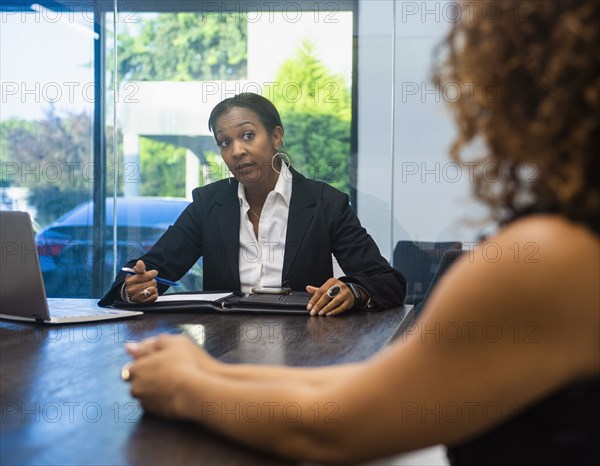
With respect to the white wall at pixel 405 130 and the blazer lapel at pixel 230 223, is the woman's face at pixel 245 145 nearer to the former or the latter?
the blazer lapel at pixel 230 223

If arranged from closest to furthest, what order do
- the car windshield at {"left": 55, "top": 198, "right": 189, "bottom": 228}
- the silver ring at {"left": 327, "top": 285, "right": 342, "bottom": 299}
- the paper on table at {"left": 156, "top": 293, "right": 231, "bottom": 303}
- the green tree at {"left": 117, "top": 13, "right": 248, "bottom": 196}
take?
1. the silver ring at {"left": 327, "top": 285, "right": 342, "bottom": 299}
2. the paper on table at {"left": 156, "top": 293, "right": 231, "bottom": 303}
3. the green tree at {"left": 117, "top": 13, "right": 248, "bottom": 196}
4. the car windshield at {"left": 55, "top": 198, "right": 189, "bottom": 228}

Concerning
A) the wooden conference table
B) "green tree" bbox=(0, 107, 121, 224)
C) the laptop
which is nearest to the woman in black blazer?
the wooden conference table

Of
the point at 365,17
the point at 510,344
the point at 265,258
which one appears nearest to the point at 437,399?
the point at 510,344

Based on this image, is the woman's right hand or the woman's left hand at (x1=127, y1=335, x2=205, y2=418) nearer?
the woman's left hand at (x1=127, y1=335, x2=205, y2=418)

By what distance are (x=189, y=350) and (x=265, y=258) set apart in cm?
191

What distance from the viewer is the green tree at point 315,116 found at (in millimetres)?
5102

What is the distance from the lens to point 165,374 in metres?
1.07

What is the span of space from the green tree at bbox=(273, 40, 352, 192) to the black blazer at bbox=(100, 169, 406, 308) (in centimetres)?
199

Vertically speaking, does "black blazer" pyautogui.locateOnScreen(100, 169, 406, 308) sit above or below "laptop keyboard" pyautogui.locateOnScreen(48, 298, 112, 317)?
above

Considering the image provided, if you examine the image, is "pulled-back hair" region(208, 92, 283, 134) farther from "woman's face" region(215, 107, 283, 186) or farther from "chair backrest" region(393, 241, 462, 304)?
"chair backrest" region(393, 241, 462, 304)

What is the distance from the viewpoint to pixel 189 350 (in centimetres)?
110

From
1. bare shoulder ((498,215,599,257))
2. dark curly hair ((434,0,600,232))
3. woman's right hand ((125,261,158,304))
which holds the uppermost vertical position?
dark curly hair ((434,0,600,232))

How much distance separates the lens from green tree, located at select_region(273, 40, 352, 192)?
5102 mm

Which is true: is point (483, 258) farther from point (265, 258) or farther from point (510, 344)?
point (265, 258)
